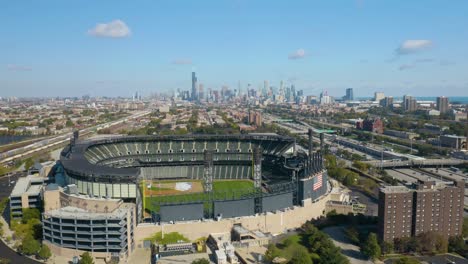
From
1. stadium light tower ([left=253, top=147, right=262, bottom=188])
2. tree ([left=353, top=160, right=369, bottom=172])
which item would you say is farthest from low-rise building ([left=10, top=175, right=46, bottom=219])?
tree ([left=353, top=160, right=369, bottom=172])

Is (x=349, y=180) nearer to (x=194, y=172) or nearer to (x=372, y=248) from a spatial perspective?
(x=194, y=172)

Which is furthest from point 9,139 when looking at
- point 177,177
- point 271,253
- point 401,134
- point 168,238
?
point 401,134

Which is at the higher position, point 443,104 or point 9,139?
point 443,104

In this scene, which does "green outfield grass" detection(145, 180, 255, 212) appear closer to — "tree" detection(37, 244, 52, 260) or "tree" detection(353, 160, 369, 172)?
"tree" detection(37, 244, 52, 260)

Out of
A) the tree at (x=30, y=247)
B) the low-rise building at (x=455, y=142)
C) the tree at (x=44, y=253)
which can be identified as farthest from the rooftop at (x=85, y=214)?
the low-rise building at (x=455, y=142)

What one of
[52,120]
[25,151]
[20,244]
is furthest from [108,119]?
[20,244]
